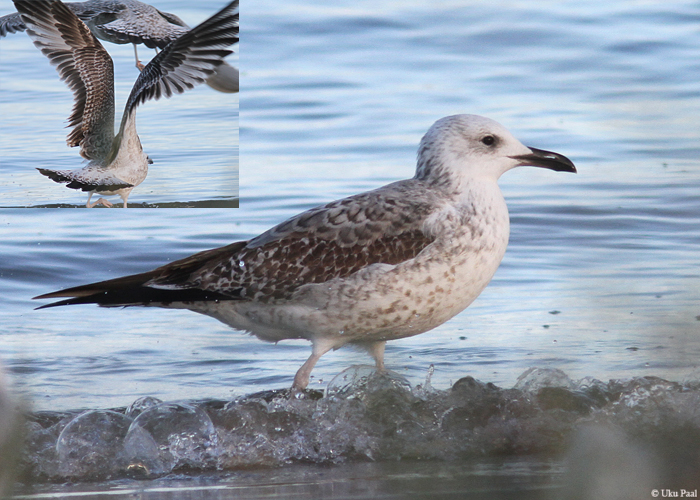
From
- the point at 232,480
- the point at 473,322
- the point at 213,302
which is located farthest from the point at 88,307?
the point at 232,480

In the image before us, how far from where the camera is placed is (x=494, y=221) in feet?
12.5

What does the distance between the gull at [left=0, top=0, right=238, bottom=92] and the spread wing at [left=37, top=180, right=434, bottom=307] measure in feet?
6.51

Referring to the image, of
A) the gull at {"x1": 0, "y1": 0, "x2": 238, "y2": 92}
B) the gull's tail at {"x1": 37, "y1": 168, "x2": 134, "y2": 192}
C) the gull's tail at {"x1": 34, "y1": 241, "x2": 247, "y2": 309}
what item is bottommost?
the gull's tail at {"x1": 34, "y1": 241, "x2": 247, "y2": 309}

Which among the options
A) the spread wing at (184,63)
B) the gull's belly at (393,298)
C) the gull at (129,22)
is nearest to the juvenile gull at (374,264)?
the gull's belly at (393,298)

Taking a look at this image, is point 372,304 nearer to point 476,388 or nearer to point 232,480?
point 476,388

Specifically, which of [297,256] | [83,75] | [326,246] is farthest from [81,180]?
[326,246]

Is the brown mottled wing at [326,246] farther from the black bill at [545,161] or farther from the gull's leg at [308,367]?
the black bill at [545,161]

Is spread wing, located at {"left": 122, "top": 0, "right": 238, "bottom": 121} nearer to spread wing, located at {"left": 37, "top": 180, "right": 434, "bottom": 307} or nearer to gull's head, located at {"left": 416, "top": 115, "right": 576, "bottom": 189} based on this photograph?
spread wing, located at {"left": 37, "top": 180, "right": 434, "bottom": 307}

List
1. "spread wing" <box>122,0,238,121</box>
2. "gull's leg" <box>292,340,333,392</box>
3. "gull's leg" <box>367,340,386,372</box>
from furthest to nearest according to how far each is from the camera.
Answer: "spread wing" <box>122,0,238,121</box>
"gull's leg" <box>367,340,386,372</box>
"gull's leg" <box>292,340,333,392</box>

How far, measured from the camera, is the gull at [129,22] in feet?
18.7

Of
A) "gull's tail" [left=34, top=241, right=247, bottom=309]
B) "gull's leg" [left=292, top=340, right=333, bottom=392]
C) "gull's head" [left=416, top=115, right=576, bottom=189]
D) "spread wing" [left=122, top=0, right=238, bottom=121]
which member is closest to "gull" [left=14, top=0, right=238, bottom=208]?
"spread wing" [left=122, top=0, right=238, bottom=121]

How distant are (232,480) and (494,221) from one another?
Answer: 1562 millimetres

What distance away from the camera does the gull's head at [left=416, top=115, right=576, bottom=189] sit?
3961mm

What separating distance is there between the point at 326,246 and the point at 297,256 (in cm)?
14
